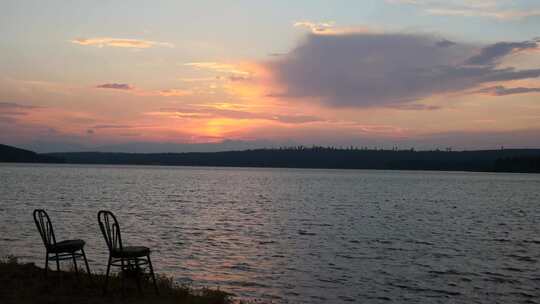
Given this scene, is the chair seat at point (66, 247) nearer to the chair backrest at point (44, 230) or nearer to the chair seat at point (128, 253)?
the chair backrest at point (44, 230)

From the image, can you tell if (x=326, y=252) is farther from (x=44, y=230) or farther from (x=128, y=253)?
(x=44, y=230)

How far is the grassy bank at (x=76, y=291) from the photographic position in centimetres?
1036

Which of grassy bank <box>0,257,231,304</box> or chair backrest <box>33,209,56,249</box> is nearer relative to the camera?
grassy bank <box>0,257,231,304</box>

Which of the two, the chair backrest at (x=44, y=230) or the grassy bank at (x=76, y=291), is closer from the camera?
the grassy bank at (x=76, y=291)

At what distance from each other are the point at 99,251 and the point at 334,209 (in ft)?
102

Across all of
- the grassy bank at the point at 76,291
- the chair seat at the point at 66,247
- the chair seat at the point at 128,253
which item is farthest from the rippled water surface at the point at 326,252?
the chair seat at the point at 66,247

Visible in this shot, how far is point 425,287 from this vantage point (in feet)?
56.0

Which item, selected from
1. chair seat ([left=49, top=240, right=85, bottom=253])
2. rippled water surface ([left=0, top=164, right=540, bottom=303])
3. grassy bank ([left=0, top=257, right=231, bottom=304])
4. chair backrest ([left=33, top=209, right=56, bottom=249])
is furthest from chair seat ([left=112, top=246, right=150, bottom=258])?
rippled water surface ([left=0, top=164, right=540, bottom=303])

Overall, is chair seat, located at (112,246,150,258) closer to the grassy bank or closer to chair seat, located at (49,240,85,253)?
the grassy bank

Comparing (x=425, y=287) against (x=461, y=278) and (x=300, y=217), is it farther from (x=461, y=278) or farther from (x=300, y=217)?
(x=300, y=217)

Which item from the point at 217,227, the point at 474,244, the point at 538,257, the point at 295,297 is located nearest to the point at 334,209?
the point at 217,227

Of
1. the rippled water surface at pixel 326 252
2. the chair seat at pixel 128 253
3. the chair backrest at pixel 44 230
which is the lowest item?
the rippled water surface at pixel 326 252

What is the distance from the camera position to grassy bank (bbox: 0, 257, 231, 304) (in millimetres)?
10359

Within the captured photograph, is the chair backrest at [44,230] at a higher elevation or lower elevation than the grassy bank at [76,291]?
higher
